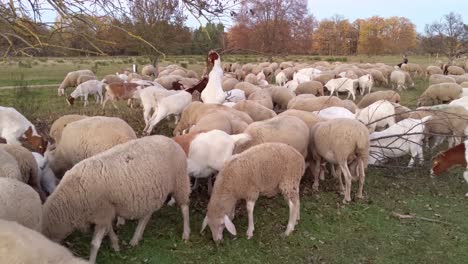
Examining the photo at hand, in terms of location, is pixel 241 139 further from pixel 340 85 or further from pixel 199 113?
pixel 340 85

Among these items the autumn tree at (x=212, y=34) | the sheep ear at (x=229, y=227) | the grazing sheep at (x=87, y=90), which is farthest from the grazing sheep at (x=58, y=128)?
the grazing sheep at (x=87, y=90)

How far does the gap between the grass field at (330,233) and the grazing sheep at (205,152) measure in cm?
59

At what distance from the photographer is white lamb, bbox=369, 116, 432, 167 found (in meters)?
8.89

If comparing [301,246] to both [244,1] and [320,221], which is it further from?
[244,1]

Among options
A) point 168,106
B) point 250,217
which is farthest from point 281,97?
point 250,217

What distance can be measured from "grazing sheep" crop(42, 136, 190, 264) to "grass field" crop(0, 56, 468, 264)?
1.57 ft

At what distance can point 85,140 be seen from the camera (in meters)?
6.56

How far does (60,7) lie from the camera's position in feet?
12.1

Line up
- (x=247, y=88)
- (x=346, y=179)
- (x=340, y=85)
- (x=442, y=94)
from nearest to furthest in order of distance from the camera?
(x=346, y=179) → (x=247, y=88) → (x=442, y=94) → (x=340, y=85)

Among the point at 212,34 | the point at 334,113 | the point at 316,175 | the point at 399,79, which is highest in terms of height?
the point at 212,34

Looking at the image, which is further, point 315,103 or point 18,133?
point 315,103

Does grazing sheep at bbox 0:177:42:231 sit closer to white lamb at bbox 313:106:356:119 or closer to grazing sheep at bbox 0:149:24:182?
grazing sheep at bbox 0:149:24:182

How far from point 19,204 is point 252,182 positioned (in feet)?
9.11

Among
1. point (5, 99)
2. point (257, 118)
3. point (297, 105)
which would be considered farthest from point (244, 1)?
point (5, 99)
